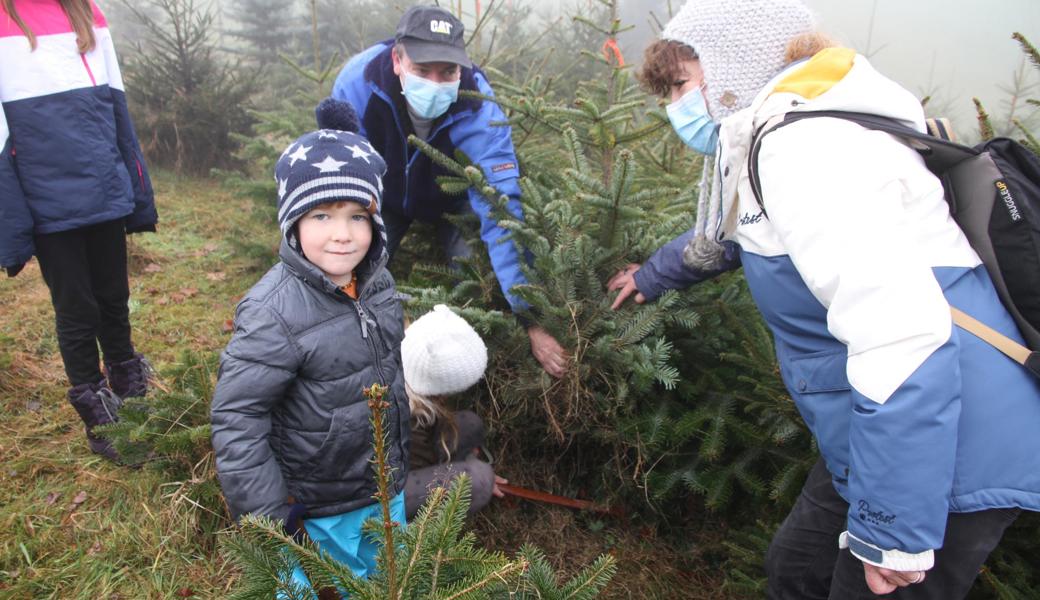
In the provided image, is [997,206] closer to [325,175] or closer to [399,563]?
[399,563]

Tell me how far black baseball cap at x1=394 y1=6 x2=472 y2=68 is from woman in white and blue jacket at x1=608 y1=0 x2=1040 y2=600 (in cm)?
171

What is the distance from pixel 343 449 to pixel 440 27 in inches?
82.0

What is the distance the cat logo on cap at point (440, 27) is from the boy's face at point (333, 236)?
136 cm

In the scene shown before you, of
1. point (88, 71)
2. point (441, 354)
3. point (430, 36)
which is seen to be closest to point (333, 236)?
point (441, 354)

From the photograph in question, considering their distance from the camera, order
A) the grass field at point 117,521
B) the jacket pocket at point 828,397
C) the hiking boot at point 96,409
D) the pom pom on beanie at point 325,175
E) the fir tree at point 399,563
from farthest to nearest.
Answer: the hiking boot at point 96,409
the grass field at point 117,521
the pom pom on beanie at point 325,175
the jacket pocket at point 828,397
the fir tree at point 399,563

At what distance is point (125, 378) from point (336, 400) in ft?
5.92

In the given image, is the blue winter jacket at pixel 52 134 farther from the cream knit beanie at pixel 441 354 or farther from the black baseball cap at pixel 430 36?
the cream knit beanie at pixel 441 354

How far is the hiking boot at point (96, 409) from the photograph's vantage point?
2.75 m

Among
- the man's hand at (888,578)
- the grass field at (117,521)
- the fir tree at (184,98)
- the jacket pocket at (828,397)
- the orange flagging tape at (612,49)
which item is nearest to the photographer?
the man's hand at (888,578)

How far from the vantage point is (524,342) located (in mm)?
2688

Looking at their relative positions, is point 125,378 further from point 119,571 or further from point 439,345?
point 439,345

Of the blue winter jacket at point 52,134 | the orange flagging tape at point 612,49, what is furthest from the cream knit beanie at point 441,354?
the orange flagging tape at point 612,49

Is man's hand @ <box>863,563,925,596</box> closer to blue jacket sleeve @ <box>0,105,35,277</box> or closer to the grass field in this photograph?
the grass field

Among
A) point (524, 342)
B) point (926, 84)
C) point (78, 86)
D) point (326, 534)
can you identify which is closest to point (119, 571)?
point (326, 534)
